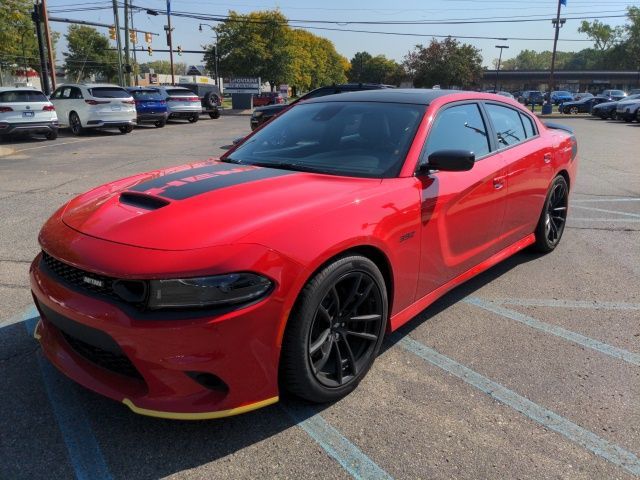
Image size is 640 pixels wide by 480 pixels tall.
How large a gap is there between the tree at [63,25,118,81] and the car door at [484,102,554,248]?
260 ft

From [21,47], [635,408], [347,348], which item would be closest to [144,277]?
[347,348]

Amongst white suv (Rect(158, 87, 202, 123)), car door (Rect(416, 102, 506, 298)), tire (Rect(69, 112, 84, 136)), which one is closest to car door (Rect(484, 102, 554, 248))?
car door (Rect(416, 102, 506, 298))

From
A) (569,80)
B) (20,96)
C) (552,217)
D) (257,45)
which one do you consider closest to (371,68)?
(569,80)

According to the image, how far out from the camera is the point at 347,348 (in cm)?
280

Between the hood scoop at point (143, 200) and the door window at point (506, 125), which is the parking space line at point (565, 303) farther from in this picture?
the hood scoop at point (143, 200)

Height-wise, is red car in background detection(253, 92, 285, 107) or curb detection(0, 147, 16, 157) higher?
red car in background detection(253, 92, 285, 107)

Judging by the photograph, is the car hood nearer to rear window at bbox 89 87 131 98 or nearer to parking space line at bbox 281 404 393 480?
parking space line at bbox 281 404 393 480

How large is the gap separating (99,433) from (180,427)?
14.8 inches

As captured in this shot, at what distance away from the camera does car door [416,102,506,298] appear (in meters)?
3.26

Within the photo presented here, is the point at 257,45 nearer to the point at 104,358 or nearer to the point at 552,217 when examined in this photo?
the point at 552,217

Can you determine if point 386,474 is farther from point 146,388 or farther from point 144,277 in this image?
point 144,277

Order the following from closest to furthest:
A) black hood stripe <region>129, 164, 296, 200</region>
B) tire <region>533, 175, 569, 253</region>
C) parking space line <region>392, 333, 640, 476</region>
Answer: parking space line <region>392, 333, 640, 476</region> → black hood stripe <region>129, 164, 296, 200</region> → tire <region>533, 175, 569, 253</region>

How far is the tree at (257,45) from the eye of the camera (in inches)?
1570

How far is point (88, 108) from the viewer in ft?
58.6
